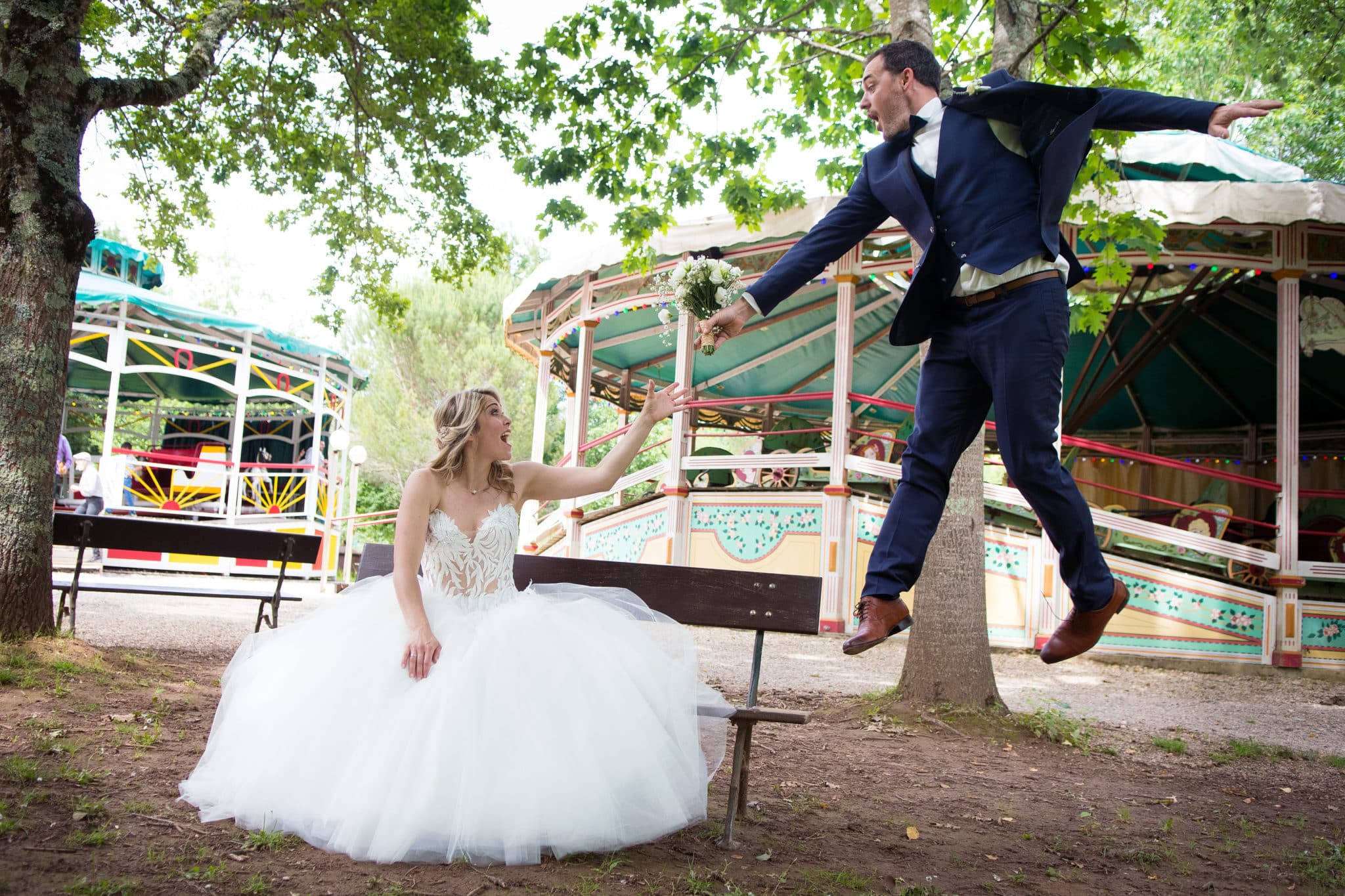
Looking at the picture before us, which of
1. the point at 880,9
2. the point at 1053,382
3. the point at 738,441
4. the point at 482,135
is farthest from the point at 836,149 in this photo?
the point at 738,441

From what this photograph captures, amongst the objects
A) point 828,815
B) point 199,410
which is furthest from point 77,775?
point 199,410

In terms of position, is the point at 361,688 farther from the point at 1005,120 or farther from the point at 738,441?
the point at 738,441

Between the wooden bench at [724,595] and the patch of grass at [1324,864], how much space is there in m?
1.92

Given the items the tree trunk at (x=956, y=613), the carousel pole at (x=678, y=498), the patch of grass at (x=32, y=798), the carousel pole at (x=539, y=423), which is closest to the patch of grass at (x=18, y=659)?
the patch of grass at (x=32, y=798)

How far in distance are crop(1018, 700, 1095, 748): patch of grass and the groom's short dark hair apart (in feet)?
14.4

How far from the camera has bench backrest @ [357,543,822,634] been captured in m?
4.02

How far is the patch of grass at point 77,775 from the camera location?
3.71 metres

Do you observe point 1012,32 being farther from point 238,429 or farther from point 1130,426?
point 238,429

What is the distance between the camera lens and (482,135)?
419 inches

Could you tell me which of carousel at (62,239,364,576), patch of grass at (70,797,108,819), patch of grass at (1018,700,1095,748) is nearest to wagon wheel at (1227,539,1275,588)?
patch of grass at (1018,700,1095,748)

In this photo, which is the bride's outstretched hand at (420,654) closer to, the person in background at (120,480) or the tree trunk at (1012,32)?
the tree trunk at (1012,32)

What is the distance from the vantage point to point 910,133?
307 cm

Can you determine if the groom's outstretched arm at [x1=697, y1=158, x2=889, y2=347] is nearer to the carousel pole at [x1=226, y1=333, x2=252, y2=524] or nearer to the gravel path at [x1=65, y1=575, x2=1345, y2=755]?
the gravel path at [x1=65, y1=575, x2=1345, y2=755]

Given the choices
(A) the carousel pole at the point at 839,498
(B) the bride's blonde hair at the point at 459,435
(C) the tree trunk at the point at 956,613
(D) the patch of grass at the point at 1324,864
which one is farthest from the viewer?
(A) the carousel pole at the point at 839,498
